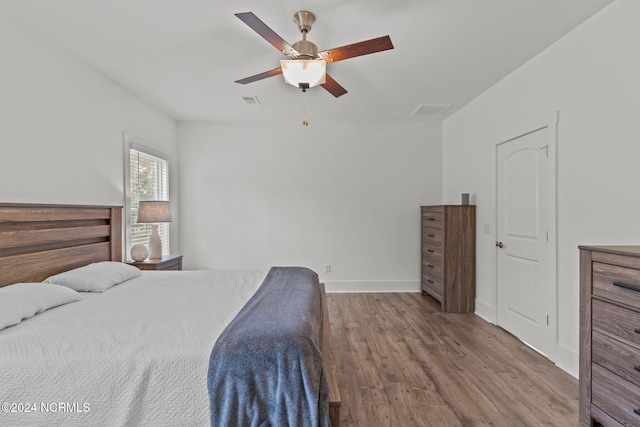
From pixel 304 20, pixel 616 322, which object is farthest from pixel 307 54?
pixel 616 322

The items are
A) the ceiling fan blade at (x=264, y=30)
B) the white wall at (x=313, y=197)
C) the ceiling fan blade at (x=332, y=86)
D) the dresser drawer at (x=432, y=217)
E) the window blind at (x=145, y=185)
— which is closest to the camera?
the ceiling fan blade at (x=264, y=30)

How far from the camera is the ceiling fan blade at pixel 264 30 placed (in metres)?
1.71

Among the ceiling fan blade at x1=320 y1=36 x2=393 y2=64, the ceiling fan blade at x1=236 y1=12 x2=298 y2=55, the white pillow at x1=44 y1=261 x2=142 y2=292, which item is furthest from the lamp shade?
the ceiling fan blade at x1=320 y1=36 x2=393 y2=64

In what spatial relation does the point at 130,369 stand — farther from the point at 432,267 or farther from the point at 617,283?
the point at 432,267

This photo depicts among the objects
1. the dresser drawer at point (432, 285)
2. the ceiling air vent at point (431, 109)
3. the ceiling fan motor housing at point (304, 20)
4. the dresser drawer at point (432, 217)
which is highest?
the ceiling air vent at point (431, 109)

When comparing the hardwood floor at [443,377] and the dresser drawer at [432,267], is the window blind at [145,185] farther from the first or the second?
the dresser drawer at [432,267]

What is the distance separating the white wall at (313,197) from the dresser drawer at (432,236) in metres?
0.24

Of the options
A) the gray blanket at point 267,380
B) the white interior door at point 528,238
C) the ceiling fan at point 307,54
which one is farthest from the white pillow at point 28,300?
the white interior door at point 528,238

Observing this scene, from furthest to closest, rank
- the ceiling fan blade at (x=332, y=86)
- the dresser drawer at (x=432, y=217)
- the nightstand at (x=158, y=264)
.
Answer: the dresser drawer at (x=432, y=217) → the nightstand at (x=158, y=264) → the ceiling fan blade at (x=332, y=86)

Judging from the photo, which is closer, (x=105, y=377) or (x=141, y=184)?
(x=105, y=377)

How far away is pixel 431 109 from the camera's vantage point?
4.30 metres

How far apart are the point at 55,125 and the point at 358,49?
8.03ft

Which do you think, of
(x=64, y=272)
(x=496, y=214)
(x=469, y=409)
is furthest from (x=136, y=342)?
(x=496, y=214)

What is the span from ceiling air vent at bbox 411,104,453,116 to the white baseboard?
2.46 metres
